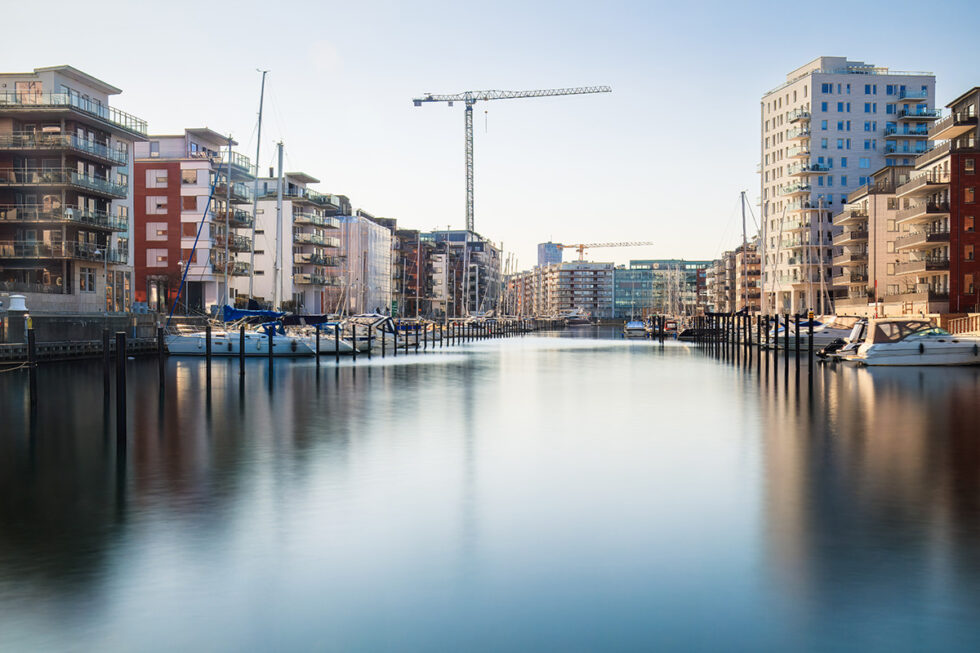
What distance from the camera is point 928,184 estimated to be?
273 feet

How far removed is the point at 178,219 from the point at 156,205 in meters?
3.10

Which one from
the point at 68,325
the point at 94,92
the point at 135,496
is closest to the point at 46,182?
the point at 94,92

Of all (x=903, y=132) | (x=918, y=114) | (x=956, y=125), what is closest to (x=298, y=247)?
(x=956, y=125)

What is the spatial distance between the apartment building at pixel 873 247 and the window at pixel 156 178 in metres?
76.5

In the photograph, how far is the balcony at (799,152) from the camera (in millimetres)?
133125

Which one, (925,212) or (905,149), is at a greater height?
(905,149)

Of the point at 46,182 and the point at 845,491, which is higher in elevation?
the point at 46,182

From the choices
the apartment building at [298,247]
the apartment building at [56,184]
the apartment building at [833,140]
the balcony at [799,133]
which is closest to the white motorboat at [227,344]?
the apartment building at [56,184]

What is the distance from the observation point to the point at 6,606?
8680 millimetres

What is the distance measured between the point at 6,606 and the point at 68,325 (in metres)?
50.3

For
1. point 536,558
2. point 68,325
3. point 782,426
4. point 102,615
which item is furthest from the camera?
point 68,325

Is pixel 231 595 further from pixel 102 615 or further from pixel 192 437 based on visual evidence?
pixel 192 437

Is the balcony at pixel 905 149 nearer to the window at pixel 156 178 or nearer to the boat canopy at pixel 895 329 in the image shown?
the boat canopy at pixel 895 329

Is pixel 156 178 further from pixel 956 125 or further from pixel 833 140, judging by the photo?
pixel 833 140
